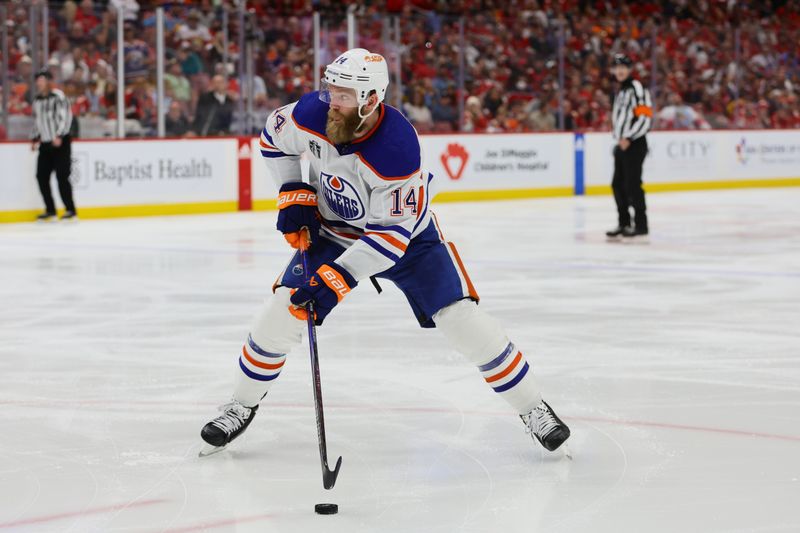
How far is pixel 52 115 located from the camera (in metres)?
11.1

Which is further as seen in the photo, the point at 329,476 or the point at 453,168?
the point at 453,168

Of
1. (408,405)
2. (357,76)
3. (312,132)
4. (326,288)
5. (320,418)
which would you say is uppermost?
(357,76)

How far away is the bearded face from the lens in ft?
10.6

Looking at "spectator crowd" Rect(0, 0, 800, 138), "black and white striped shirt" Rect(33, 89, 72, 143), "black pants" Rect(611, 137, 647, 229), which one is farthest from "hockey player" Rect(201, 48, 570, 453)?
"spectator crowd" Rect(0, 0, 800, 138)

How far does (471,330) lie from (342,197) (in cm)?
48

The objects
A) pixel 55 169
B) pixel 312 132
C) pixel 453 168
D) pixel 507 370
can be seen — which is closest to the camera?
pixel 312 132

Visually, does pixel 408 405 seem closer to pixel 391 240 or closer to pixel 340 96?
pixel 391 240

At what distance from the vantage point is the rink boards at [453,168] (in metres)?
11.8

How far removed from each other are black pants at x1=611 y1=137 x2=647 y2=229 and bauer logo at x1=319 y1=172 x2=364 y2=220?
6406 mm

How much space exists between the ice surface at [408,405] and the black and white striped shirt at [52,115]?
2990mm

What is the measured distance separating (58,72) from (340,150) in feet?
29.1

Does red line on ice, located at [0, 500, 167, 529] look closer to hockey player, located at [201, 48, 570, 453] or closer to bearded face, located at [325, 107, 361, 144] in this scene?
hockey player, located at [201, 48, 570, 453]

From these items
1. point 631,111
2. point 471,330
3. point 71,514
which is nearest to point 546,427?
point 471,330

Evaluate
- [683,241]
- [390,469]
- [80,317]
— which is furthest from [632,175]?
[390,469]
